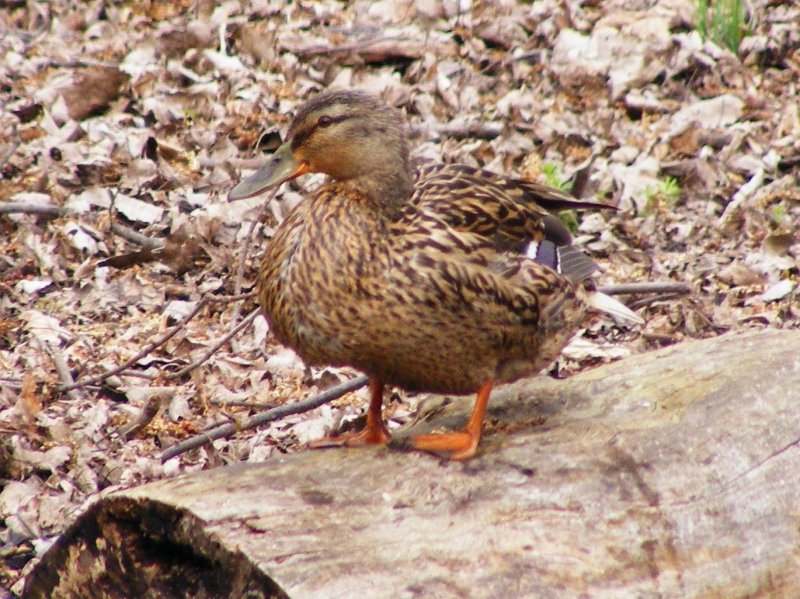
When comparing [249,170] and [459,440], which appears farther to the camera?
[249,170]

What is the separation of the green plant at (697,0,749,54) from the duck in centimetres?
406

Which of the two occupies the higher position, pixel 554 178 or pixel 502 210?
pixel 502 210

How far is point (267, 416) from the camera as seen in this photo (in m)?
4.44

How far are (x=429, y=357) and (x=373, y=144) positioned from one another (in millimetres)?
726

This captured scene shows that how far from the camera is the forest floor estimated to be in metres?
4.70

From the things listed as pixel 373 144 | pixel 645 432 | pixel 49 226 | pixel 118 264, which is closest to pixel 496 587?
pixel 645 432

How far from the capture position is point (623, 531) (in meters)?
2.90

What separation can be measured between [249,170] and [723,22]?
3.33 metres

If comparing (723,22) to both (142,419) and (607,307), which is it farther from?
(142,419)

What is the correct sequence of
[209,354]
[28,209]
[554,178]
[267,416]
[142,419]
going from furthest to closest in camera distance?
[554,178] < [28,209] < [209,354] < [142,419] < [267,416]

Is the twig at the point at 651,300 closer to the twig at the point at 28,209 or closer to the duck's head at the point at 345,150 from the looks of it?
the duck's head at the point at 345,150

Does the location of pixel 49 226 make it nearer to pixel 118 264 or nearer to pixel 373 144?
pixel 118 264

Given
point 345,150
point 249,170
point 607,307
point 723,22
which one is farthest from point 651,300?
point 723,22

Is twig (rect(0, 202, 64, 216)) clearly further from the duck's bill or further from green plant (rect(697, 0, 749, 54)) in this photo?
green plant (rect(697, 0, 749, 54))
